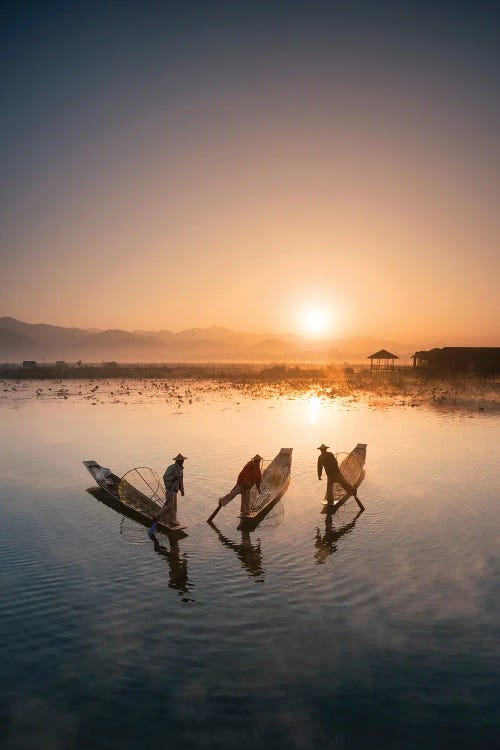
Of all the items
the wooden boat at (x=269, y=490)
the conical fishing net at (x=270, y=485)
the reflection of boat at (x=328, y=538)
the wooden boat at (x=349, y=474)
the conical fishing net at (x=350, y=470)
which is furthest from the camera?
the conical fishing net at (x=350, y=470)

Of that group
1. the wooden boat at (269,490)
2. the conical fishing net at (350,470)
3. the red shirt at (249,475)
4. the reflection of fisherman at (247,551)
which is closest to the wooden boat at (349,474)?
the conical fishing net at (350,470)

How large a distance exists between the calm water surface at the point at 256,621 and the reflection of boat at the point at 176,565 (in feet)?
0.17

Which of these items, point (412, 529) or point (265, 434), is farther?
point (265, 434)

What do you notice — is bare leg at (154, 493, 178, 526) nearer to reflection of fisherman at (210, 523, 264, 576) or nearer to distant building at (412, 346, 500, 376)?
reflection of fisherman at (210, 523, 264, 576)

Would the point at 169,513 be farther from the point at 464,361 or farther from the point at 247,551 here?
the point at 464,361

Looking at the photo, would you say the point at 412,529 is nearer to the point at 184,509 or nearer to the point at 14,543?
the point at 184,509

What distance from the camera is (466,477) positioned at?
18.0 metres

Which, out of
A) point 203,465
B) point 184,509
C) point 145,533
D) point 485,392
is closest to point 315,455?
point 203,465

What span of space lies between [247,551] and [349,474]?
23.4 ft

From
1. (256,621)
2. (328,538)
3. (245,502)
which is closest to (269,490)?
(245,502)

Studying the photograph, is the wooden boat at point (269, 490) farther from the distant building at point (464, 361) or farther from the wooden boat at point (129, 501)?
the distant building at point (464, 361)

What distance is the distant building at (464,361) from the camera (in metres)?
64.7

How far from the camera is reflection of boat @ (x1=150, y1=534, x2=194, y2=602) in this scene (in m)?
9.45

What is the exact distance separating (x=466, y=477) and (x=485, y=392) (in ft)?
118
